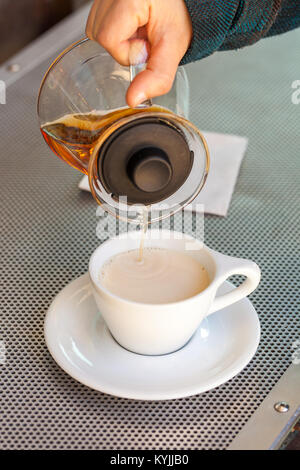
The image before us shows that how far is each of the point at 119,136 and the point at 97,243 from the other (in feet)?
0.85

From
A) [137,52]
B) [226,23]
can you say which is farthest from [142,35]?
[226,23]

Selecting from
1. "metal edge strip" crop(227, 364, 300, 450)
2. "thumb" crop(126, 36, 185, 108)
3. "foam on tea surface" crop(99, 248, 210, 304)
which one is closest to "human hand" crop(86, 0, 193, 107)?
"thumb" crop(126, 36, 185, 108)

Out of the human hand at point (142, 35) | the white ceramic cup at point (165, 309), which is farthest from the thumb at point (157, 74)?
the white ceramic cup at point (165, 309)

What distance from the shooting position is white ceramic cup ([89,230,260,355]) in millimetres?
533

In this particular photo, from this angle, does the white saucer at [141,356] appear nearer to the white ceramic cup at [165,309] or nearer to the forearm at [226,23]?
the white ceramic cup at [165,309]

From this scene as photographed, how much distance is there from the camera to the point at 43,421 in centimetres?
52

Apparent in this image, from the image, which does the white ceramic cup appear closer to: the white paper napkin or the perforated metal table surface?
the perforated metal table surface

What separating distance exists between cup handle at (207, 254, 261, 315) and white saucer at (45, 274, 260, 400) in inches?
1.0

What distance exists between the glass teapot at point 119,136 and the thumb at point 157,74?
0.02 metres

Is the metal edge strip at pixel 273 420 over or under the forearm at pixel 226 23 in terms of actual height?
under

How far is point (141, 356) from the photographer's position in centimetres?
57

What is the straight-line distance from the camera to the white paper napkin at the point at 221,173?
809 millimetres
